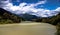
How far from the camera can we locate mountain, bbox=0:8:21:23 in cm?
290

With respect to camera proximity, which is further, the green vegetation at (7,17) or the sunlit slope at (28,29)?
the green vegetation at (7,17)

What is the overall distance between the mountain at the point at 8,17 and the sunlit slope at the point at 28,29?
91mm

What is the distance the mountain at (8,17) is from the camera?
2.90m

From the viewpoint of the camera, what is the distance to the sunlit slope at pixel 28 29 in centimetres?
273

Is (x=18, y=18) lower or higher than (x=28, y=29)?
higher

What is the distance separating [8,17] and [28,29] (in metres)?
0.45

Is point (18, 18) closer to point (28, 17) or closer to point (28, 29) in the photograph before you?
point (28, 17)

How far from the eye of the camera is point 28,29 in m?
2.81

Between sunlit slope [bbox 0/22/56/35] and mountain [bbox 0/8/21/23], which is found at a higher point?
mountain [bbox 0/8/21/23]

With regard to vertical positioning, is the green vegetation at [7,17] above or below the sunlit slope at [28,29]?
above

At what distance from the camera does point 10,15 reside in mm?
2926

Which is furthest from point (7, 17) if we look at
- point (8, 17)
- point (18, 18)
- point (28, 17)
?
point (28, 17)

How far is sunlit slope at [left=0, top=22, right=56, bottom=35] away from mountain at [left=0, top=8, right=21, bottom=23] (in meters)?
0.09

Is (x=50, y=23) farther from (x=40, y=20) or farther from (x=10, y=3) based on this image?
(x=10, y=3)
